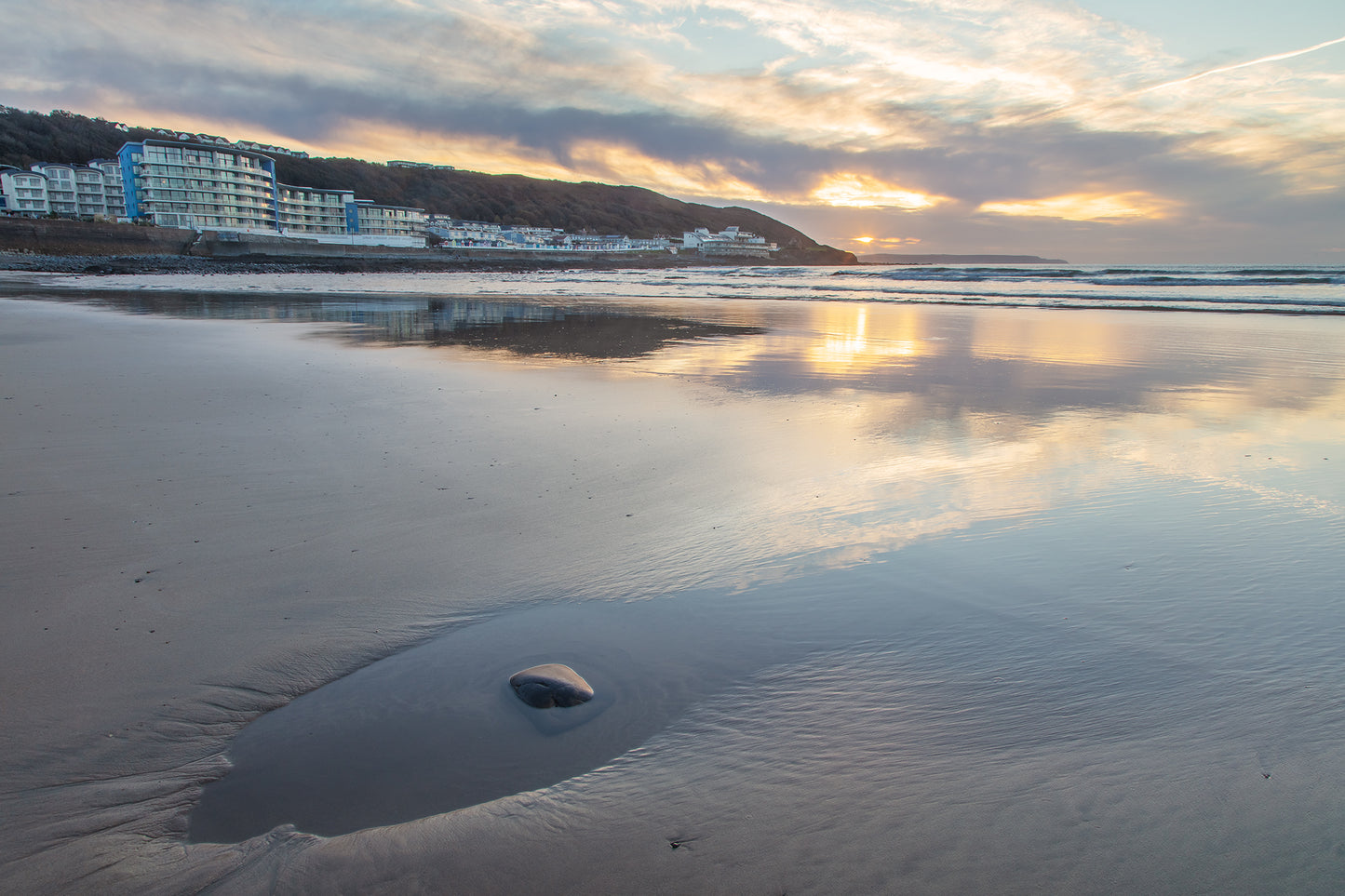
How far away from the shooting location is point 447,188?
5837 inches

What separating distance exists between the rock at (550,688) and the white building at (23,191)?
307 ft

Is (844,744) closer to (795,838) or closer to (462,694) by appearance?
(795,838)

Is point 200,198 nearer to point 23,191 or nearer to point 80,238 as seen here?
point 23,191

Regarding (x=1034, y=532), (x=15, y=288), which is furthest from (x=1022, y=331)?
(x=15, y=288)

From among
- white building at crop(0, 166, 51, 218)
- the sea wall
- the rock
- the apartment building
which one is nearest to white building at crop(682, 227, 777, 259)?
the apartment building

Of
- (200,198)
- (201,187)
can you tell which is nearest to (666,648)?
(200,198)

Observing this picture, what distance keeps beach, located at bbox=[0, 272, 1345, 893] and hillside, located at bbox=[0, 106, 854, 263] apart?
11660 cm

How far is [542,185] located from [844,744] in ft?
630

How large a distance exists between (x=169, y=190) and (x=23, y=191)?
63.0ft

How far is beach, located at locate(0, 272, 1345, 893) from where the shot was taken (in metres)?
1.73

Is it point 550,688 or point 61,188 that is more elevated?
point 61,188

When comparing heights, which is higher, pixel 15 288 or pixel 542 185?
pixel 542 185

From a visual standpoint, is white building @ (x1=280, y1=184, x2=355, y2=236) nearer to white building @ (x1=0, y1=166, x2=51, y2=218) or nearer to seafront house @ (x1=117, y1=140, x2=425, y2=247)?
seafront house @ (x1=117, y1=140, x2=425, y2=247)

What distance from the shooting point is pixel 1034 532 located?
3793 millimetres
